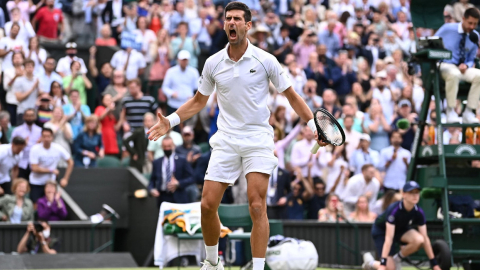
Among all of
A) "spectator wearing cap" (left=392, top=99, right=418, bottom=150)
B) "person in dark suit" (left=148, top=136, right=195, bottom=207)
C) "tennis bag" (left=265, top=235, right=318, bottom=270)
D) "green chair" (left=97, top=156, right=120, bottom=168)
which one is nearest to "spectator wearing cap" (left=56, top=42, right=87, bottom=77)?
"green chair" (left=97, top=156, right=120, bottom=168)

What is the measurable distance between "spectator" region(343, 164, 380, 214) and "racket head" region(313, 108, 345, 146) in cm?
768

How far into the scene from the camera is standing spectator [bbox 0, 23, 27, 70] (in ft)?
57.4

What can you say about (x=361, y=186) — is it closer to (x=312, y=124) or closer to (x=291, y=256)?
(x=291, y=256)

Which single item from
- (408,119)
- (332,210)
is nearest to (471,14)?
(332,210)

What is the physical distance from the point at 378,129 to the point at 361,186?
90.5 inches

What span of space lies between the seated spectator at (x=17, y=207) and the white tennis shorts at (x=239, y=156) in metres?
7.20

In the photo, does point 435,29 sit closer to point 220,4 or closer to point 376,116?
point 376,116

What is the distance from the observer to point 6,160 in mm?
15352

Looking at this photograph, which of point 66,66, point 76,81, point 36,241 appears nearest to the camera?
point 36,241

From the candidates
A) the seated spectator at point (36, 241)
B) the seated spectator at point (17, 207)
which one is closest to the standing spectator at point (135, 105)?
the seated spectator at point (17, 207)

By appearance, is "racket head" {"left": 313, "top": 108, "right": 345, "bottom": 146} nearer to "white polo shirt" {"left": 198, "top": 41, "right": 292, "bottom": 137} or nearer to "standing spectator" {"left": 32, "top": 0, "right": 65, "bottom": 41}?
"white polo shirt" {"left": 198, "top": 41, "right": 292, "bottom": 137}

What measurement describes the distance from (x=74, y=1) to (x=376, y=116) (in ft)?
24.8

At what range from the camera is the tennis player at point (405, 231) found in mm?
11352

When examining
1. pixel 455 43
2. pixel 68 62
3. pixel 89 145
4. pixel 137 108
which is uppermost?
pixel 68 62
